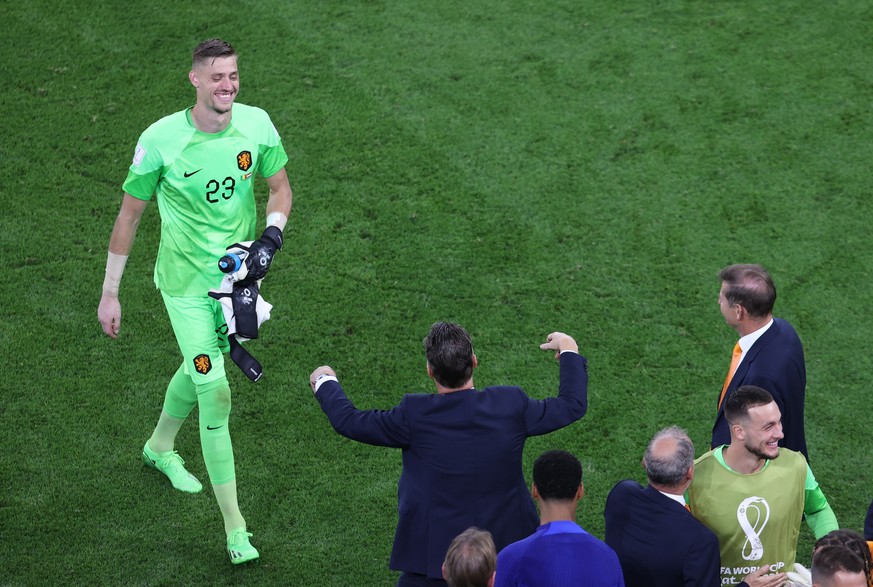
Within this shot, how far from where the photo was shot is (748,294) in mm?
3953

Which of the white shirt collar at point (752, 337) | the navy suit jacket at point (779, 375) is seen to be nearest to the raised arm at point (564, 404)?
the navy suit jacket at point (779, 375)

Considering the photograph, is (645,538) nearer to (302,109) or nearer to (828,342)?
(828,342)

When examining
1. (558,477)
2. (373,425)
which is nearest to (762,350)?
(558,477)

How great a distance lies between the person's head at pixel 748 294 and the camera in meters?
3.96

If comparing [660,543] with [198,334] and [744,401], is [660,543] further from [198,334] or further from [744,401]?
[198,334]

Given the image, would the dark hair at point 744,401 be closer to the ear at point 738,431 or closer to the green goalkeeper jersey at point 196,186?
the ear at point 738,431

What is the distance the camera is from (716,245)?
6.25 m

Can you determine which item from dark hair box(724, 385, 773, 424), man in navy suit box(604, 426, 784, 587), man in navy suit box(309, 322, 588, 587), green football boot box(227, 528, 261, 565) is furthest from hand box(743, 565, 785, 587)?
green football boot box(227, 528, 261, 565)

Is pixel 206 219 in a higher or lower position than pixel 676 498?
higher

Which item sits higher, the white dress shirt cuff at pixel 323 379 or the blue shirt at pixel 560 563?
the white dress shirt cuff at pixel 323 379

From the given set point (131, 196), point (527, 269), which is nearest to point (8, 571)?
point (131, 196)

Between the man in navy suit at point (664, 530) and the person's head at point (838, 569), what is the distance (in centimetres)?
29

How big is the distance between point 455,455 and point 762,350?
1314 mm

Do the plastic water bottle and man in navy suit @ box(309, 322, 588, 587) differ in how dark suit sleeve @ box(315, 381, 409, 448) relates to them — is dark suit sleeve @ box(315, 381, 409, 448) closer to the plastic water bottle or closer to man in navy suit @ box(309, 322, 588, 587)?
man in navy suit @ box(309, 322, 588, 587)
